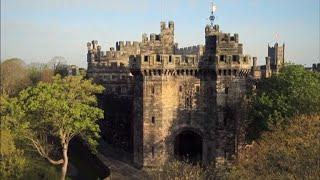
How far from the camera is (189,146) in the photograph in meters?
39.5

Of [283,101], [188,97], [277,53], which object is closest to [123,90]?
[188,97]

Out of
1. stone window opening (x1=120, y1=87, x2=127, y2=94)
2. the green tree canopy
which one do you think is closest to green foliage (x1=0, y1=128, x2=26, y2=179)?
the green tree canopy

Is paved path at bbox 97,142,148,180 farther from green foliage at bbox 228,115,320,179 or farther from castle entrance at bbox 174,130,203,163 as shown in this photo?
green foliage at bbox 228,115,320,179

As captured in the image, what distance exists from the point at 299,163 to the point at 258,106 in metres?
11.8

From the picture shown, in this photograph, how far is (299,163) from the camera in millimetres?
24641

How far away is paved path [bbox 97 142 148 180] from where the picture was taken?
114ft

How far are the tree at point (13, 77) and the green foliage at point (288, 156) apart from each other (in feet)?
116

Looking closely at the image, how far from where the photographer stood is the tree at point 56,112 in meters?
31.2

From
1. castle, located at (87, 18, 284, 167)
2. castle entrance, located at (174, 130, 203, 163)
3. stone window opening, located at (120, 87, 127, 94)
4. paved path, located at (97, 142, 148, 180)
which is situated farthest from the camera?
stone window opening, located at (120, 87, 127, 94)

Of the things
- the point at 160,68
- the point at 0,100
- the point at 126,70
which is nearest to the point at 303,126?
the point at 160,68

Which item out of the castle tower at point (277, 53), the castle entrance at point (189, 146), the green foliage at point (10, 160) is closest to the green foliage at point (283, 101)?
the castle entrance at point (189, 146)

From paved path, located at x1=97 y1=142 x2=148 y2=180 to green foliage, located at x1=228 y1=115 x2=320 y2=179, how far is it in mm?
9473

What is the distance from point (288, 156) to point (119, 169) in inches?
607

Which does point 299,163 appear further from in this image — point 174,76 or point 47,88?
point 47,88
